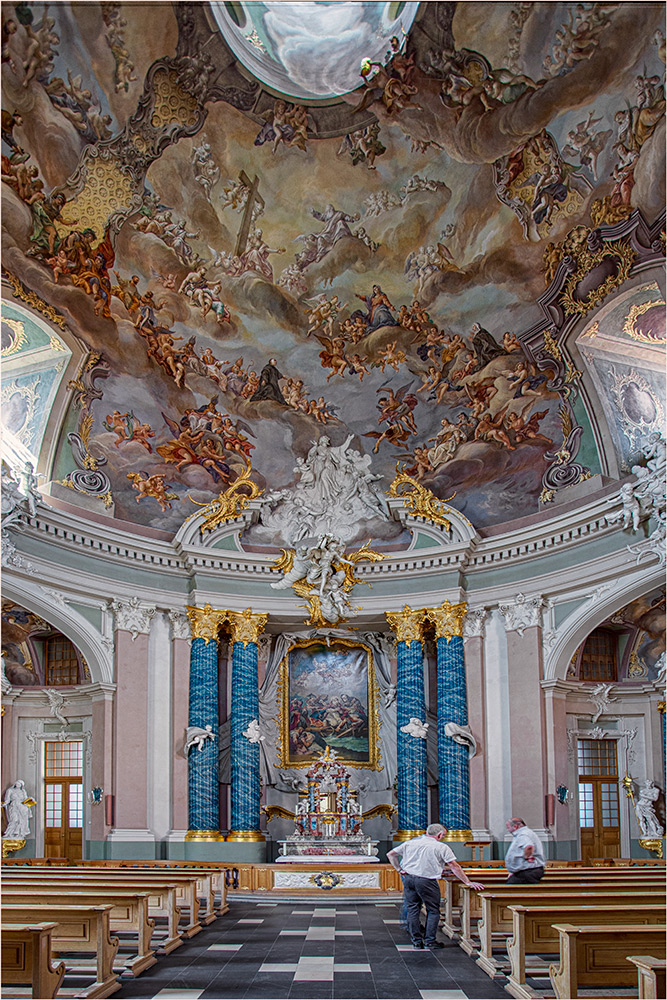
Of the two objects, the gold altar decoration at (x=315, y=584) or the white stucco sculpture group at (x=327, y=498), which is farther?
the white stucco sculpture group at (x=327, y=498)

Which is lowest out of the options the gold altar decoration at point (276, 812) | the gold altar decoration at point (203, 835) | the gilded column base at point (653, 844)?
the gilded column base at point (653, 844)

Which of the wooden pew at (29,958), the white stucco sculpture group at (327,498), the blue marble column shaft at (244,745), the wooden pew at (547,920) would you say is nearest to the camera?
the wooden pew at (29,958)

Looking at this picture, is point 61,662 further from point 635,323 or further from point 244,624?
point 635,323

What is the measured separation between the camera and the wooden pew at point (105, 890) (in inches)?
401

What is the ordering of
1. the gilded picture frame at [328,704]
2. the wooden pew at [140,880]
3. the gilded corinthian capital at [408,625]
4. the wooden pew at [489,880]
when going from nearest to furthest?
1. the wooden pew at [140,880]
2. the wooden pew at [489,880]
3. the gilded corinthian capital at [408,625]
4. the gilded picture frame at [328,704]

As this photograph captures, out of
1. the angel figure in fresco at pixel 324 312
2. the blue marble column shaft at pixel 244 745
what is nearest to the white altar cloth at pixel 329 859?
the blue marble column shaft at pixel 244 745

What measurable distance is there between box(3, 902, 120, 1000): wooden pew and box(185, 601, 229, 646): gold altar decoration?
526 inches

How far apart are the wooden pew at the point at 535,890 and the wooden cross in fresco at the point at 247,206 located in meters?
15.1

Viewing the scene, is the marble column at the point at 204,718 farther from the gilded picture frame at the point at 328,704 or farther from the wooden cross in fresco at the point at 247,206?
the wooden cross in fresco at the point at 247,206

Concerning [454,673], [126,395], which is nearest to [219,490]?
[126,395]

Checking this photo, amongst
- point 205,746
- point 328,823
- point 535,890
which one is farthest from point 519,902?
point 205,746

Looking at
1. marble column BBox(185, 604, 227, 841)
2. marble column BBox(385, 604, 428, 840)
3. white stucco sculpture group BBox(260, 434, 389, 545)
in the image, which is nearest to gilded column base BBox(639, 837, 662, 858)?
marble column BBox(385, 604, 428, 840)

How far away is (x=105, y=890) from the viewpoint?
10727 mm

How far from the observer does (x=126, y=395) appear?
22547 mm
